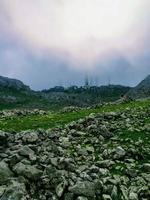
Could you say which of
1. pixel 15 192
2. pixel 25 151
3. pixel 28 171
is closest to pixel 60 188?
pixel 28 171

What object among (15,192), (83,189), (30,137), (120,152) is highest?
(30,137)

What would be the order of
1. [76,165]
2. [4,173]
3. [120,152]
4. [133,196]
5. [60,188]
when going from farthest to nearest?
[120,152]
[76,165]
[133,196]
[4,173]
[60,188]

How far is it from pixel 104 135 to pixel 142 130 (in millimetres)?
3177

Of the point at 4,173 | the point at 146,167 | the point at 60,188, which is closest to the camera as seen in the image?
the point at 60,188

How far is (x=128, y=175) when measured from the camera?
89.8 ft

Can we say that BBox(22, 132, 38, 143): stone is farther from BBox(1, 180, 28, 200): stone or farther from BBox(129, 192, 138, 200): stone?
BBox(129, 192, 138, 200): stone

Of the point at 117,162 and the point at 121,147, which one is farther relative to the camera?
the point at 121,147

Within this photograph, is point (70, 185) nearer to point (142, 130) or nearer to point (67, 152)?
point (67, 152)

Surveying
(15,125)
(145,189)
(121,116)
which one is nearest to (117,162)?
(145,189)

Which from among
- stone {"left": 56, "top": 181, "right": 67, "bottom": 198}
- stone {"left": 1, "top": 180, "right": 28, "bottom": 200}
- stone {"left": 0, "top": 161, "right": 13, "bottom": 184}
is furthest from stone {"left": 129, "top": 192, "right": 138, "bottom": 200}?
stone {"left": 0, "top": 161, "right": 13, "bottom": 184}

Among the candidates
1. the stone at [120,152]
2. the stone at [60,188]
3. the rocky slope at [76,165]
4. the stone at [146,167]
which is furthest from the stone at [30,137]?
the stone at [146,167]

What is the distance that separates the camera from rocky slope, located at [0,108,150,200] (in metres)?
24.2

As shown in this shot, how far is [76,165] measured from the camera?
27531 millimetres

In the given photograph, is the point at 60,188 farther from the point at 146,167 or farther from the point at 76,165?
the point at 146,167
